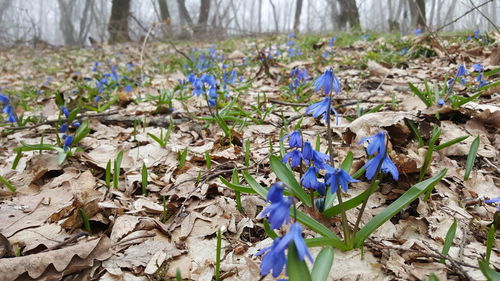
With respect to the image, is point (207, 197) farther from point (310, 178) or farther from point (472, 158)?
point (472, 158)

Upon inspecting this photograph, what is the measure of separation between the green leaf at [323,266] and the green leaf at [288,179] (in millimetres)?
423

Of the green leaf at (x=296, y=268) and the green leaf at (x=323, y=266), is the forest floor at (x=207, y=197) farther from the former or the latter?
the green leaf at (x=296, y=268)

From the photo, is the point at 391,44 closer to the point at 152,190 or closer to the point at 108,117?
the point at 108,117

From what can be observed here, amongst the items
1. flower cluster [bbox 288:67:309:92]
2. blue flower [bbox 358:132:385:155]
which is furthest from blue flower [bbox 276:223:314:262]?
flower cluster [bbox 288:67:309:92]

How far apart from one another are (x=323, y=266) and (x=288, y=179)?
54 cm

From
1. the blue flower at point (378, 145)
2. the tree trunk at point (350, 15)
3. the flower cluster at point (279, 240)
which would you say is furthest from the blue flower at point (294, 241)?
the tree trunk at point (350, 15)

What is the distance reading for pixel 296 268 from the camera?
3.28 feet

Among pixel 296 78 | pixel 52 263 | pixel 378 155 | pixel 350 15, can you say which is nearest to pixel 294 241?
pixel 378 155

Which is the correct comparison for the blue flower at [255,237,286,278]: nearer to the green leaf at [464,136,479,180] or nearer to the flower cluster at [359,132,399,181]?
the flower cluster at [359,132,399,181]

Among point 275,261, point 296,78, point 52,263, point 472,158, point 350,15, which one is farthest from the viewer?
point 350,15

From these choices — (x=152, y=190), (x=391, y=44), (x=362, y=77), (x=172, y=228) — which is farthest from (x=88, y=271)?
(x=391, y=44)

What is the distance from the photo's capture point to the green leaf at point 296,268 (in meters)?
0.98

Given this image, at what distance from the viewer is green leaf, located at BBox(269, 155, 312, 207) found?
160 cm

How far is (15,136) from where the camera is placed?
11.2 ft
